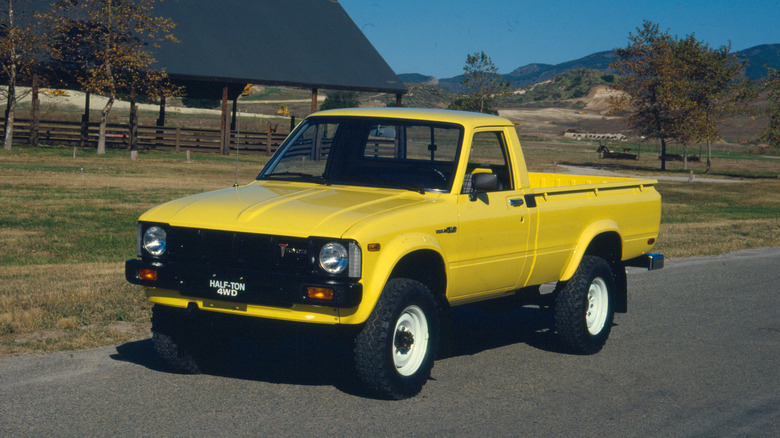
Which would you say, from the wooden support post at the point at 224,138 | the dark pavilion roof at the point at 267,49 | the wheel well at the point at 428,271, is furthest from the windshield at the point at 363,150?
the wooden support post at the point at 224,138

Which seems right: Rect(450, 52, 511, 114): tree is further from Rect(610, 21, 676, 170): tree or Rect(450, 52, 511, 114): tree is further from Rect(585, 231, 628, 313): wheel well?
Rect(585, 231, 628, 313): wheel well

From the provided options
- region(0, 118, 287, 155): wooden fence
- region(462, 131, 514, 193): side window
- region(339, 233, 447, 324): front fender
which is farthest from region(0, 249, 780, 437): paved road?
region(0, 118, 287, 155): wooden fence

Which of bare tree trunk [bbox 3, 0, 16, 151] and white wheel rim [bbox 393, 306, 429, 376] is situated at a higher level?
bare tree trunk [bbox 3, 0, 16, 151]

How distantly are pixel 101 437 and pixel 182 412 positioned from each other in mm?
668

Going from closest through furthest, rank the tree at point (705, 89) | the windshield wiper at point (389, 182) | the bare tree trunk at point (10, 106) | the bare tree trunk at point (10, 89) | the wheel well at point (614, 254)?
the windshield wiper at point (389, 182), the wheel well at point (614, 254), the bare tree trunk at point (10, 89), the bare tree trunk at point (10, 106), the tree at point (705, 89)

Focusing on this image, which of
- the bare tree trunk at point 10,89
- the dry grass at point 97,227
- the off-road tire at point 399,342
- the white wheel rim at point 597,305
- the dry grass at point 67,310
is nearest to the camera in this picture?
the off-road tire at point 399,342

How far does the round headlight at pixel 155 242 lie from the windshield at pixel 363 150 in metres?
1.45

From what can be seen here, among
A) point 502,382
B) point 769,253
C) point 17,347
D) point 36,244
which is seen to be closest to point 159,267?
point 17,347

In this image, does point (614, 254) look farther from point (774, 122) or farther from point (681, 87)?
point (681, 87)

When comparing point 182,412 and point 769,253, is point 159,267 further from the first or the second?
point 769,253

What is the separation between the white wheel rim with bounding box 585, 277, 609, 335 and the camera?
27.4ft

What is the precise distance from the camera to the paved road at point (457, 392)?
18.8 ft

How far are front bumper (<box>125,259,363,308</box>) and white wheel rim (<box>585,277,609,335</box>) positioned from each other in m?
3.28

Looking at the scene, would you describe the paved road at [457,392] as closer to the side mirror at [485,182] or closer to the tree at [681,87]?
the side mirror at [485,182]
